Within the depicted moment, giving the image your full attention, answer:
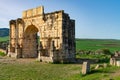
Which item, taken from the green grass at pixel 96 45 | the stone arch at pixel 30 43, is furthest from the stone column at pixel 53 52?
the green grass at pixel 96 45

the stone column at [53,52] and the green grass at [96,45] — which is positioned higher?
the stone column at [53,52]

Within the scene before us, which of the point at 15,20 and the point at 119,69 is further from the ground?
the point at 15,20

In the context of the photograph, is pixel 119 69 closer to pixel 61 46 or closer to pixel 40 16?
pixel 61 46

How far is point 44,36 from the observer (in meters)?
29.6

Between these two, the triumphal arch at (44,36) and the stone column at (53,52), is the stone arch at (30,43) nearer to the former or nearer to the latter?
the triumphal arch at (44,36)

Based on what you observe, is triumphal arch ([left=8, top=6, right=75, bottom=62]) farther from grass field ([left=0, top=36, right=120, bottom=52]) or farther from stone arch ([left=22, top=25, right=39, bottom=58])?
grass field ([left=0, top=36, right=120, bottom=52])

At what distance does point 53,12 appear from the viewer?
28.1 m

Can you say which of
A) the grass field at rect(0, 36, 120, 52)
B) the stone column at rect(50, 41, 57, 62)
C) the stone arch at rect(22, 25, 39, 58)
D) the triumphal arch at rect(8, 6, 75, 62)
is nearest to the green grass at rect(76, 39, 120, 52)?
the grass field at rect(0, 36, 120, 52)

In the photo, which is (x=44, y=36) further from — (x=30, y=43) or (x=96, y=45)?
(x=96, y=45)

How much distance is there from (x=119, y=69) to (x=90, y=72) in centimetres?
190

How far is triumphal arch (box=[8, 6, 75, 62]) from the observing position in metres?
Answer: 26.9

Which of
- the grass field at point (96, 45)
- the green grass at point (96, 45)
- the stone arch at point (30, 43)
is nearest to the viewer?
the stone arch at point (30, 43)

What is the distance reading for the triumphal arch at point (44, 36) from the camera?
2694cm

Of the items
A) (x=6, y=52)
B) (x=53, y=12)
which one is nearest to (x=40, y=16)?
(x=53, y=12)
